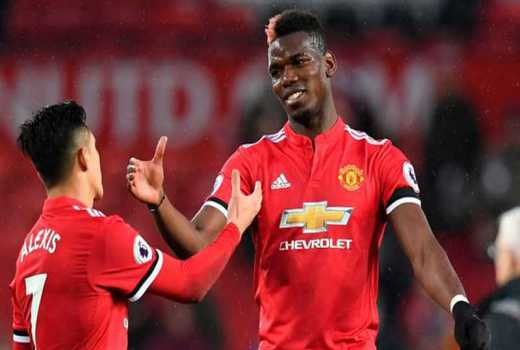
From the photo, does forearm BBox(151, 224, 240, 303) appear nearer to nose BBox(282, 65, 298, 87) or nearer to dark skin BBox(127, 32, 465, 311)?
dark skin BBox(127, 32, 465, 311)

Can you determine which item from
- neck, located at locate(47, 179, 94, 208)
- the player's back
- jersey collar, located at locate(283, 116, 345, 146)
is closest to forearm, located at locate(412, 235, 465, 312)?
jersey collar, located at locate(283, 116, 345, 146)

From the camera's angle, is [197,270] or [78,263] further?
[197,270]

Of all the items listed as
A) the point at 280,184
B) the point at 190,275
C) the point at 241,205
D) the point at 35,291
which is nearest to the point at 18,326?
the point at 35,291

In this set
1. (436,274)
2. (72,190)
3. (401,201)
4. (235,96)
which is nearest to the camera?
(72,190)

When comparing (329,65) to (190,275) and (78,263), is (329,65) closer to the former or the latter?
(190,275)

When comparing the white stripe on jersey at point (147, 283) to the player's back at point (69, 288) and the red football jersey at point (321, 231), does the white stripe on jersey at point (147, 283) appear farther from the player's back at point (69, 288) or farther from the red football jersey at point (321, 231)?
the red football jersey at point (321, 231)

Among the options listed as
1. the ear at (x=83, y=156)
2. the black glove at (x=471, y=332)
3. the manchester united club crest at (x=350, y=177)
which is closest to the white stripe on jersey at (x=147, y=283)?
the ear at (x=83, y=156)

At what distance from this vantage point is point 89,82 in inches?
304

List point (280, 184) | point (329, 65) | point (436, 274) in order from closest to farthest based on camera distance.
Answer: point (436, 274)
point (280, 184)
point (329, 65)

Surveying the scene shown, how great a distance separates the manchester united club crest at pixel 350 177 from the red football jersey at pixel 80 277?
839 millimetres

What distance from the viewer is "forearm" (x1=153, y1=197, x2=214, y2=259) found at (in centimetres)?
397

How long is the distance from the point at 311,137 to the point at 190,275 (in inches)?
32.8

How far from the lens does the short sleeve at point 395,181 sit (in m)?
4.05

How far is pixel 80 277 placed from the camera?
3529mm
